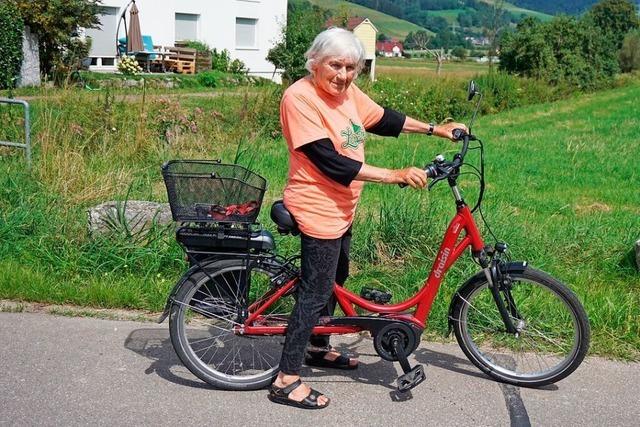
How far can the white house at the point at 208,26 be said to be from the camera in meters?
26.7

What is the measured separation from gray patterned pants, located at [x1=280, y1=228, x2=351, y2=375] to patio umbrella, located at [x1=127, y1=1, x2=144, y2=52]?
22956 millimetres

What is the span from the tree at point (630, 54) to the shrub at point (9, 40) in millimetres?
38390

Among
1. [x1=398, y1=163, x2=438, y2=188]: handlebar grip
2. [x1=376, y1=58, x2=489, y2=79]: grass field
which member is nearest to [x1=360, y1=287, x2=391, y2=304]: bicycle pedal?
[x1=398, y1=163, x2=438, y2=188]: handlebar grip

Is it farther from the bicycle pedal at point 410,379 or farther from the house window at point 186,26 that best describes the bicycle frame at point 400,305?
the house window at point 186,26

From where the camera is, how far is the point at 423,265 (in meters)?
5.74

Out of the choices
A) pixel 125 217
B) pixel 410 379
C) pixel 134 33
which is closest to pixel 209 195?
pixel 410 379

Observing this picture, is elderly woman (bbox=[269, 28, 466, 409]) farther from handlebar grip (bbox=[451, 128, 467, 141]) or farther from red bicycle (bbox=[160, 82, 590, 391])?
red bicycle (bbox=[160, 82, 590, 391])

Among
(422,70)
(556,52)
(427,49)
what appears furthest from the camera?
(427,49)

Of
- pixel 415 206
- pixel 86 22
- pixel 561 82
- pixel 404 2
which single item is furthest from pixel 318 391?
pixel 404 2

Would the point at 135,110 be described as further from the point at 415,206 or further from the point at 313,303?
the point at 313,303

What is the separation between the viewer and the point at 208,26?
30641 mm

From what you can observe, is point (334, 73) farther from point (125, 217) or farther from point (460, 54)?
point (460, 54)

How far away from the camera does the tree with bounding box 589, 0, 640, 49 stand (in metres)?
47.4

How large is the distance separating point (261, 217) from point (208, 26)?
998 inches
